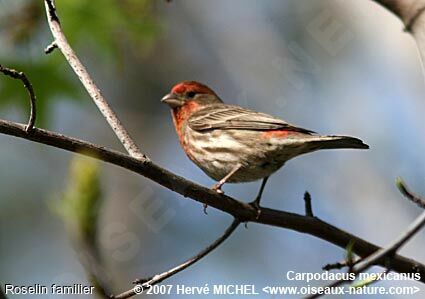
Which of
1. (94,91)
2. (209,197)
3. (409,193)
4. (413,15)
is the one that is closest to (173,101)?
(94,91)

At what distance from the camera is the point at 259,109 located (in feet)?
36.6

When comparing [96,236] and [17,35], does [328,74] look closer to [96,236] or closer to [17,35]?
[17,35]

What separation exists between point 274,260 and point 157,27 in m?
5.56

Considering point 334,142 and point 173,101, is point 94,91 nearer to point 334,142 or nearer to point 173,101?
point 334,142

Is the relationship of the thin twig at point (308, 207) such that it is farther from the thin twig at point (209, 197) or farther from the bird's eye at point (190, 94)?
the bird's eye at point (190, 94)

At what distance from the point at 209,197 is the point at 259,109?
735 cm

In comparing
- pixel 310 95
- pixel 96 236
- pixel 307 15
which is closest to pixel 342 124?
pixel 310 95

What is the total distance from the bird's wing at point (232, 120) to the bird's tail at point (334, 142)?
291 mm

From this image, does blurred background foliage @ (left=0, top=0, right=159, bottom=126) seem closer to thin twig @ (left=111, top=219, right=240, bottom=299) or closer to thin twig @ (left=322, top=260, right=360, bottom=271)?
thin twig @ (left=111, top=219, right=240, bottom=299)

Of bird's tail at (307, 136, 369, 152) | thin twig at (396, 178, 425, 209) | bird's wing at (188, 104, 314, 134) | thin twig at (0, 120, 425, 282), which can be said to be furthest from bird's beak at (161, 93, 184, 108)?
thin twig at (396, 178, 425, 209)

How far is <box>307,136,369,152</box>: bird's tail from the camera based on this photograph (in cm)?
490

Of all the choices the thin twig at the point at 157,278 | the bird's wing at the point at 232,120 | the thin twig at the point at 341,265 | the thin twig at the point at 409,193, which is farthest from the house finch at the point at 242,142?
the thin twig at the point at 409,193

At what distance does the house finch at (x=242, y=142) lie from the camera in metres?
5.50

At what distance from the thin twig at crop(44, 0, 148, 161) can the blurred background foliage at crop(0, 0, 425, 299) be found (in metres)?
3.48
